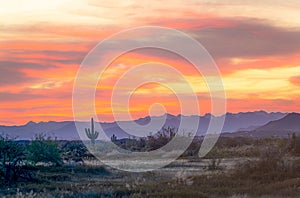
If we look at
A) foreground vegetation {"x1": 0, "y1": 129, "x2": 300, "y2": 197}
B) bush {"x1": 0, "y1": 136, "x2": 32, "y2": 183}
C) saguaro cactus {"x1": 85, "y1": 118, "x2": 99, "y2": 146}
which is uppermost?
saguaro cactus {"x1": 85, "y1": 118, "x2": 99, "y2": 146}

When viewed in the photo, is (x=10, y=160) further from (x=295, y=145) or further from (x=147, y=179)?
(x=295, y=145)

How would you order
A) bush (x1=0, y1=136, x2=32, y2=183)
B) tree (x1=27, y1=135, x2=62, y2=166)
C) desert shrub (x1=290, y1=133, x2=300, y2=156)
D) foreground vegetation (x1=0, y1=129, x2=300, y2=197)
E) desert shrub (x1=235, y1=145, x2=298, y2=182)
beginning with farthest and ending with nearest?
desert shrub (x1=290, y1=133, x2=300, y2=156)
tree (x1=27, y1=135, x2=62, y2=166)
bush (x1=0, y1=136, x2=32, y2=183)
desert shrub (x1=235, y1=145, x2=298, y2=182)
foreground vegetation (x1=0, y1=129, x2=300, y2=197)

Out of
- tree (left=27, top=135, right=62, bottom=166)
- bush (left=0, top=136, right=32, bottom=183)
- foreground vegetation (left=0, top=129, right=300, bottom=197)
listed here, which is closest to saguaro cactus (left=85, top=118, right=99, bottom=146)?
tree (left=27, top=135, right=62, bottom=166)

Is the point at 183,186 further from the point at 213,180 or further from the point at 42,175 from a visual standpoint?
the point at 42,175

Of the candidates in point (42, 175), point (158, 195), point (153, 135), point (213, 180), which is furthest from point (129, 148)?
point (158, 195)

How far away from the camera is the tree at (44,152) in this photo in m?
44.2

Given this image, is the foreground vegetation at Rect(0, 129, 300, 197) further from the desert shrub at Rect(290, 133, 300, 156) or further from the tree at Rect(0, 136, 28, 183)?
the desert shrub at Rect(290, 133, 300, 156)

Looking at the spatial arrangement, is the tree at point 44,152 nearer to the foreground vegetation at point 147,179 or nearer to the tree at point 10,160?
the foreground vegetation at point 147,179

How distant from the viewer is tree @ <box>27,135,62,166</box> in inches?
1742

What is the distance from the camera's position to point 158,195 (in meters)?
24.5

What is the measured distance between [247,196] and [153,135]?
45.7 meters

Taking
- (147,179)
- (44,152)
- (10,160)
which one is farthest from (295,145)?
(10,160)

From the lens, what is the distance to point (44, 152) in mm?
44688

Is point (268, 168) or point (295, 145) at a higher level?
point (295, 145)
